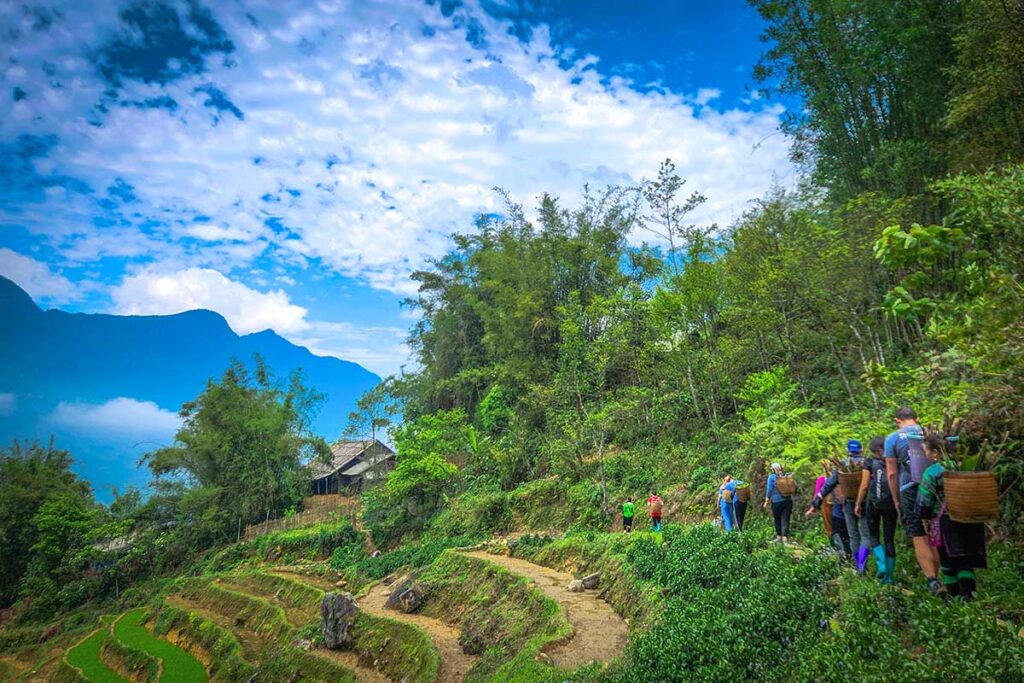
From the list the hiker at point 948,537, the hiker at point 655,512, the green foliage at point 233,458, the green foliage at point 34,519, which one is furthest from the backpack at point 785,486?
the green foliage at point 34,519

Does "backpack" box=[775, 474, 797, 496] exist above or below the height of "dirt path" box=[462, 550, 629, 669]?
above

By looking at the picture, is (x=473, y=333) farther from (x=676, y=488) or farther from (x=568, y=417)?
(x=676, y=488)

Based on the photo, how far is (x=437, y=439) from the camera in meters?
25.1

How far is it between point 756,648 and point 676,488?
984 centimetres

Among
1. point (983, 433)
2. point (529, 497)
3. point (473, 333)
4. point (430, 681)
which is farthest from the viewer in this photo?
point (473, 333)

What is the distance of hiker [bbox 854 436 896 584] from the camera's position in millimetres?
5211

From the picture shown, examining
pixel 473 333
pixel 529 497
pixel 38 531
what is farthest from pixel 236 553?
pixel 529 497

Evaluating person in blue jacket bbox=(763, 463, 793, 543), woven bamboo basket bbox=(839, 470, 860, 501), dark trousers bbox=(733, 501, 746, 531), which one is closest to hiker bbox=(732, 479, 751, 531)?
dark trousers bbox=(733, 501, 746, 531)

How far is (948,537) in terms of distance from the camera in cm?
423

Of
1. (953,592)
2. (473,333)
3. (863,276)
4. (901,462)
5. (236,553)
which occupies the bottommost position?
(236,553)

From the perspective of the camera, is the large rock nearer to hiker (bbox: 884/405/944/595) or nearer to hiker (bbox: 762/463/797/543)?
hiker (bbox: 762/463/797/543)

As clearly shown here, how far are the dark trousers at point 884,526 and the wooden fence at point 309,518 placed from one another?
89.3 feet

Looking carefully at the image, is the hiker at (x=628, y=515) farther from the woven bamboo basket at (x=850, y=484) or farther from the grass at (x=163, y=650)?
the grass at (x=163, y=650)

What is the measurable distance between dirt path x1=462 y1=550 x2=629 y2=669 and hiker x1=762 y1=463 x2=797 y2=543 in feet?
9.79
